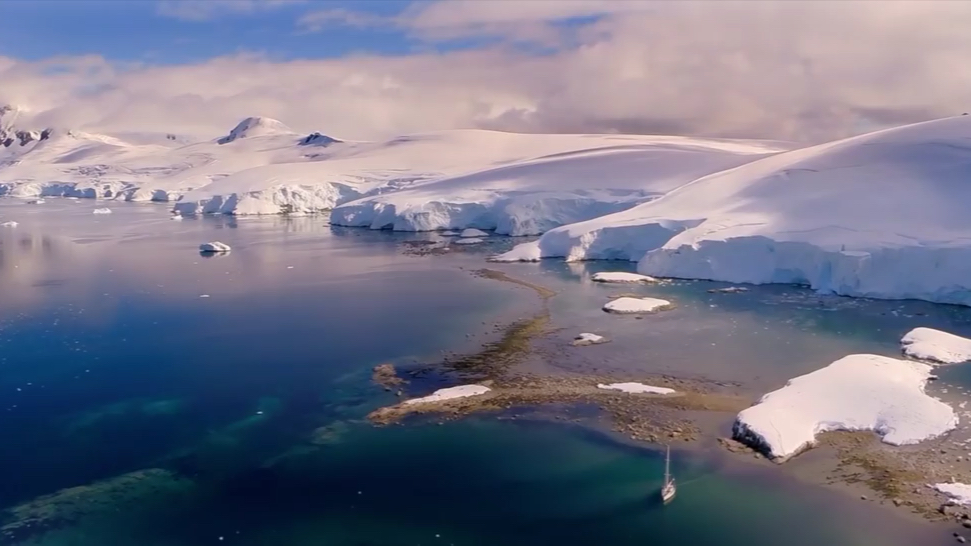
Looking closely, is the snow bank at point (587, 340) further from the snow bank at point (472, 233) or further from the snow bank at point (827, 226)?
the snow bank at point (472, 233)

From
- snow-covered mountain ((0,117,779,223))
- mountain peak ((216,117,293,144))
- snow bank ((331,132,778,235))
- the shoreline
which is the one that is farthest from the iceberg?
mountain peak ((216,117,293,144))

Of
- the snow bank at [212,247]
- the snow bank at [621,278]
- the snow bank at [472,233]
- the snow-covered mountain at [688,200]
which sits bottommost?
the snow bank at [621,278]

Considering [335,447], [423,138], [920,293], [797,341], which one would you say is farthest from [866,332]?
[423,138]

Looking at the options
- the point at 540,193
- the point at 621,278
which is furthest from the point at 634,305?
the point at 540,193

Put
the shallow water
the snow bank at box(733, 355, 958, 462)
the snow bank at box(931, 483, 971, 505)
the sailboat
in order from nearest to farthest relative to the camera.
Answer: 1. the snow bank at box(931, 483, 971, 505)
2. the sailboat
3. the snow bank at box(733, 355, 958, 462)
4. the shallow water

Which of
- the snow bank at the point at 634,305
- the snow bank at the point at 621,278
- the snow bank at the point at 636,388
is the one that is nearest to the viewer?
the snow bank at the point at 636,388

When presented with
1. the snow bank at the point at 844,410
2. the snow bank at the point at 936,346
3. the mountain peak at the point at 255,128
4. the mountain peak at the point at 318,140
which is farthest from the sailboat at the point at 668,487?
the mountain peak at the point at 255,128

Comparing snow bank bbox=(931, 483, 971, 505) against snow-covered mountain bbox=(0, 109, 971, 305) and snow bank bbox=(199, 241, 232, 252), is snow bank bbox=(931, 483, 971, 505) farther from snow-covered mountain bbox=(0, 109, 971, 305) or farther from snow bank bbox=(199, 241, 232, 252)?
snow bank bbox=(199, 241, 232, 252)

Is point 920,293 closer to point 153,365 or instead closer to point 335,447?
point 335,447
